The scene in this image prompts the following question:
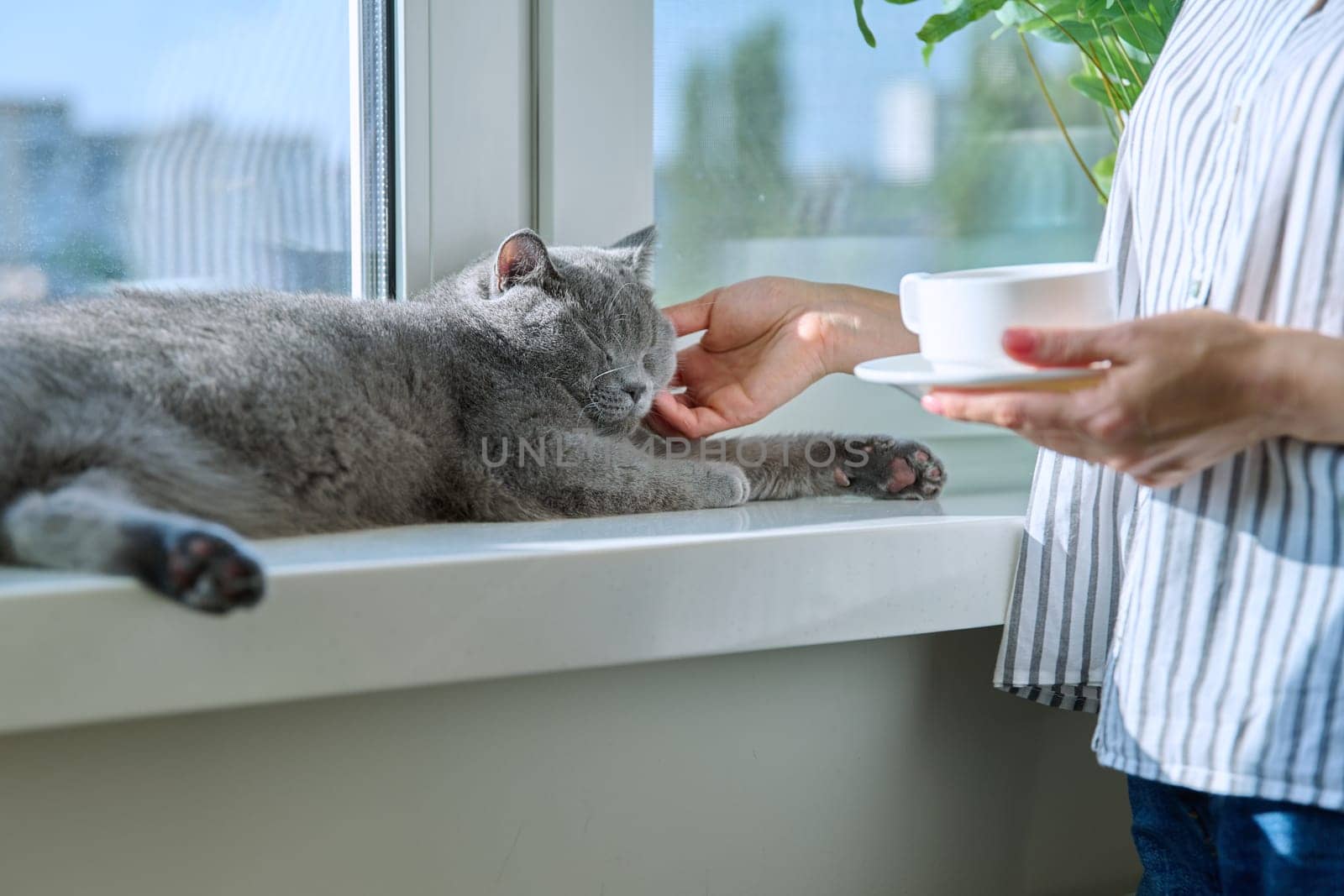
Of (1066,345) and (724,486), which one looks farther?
(724,486)

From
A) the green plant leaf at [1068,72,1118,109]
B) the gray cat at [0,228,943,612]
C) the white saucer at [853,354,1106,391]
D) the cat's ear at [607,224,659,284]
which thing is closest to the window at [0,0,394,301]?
the gray cat at [0,228,943,612]

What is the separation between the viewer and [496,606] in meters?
0.81

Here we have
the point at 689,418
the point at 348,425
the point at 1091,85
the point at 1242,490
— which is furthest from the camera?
the point at 1091,85

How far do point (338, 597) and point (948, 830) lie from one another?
0.71 metres

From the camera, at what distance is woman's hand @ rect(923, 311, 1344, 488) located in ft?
2.20

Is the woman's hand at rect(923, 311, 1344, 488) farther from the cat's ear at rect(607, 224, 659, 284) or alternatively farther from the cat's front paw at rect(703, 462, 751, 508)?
the cat's ear at rect(607, 224, 659, 284)

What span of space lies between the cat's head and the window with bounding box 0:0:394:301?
0.24 m

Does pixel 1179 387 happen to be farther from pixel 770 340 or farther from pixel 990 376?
pixel 770 340

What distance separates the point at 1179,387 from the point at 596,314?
630mm

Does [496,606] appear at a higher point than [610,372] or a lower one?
lower

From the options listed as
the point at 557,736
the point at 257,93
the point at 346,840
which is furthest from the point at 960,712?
the point at 257,93

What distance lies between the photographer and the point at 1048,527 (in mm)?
981

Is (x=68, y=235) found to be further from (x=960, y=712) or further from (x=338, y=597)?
(x=960, y=712)

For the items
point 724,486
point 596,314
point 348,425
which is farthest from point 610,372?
point 348,425
